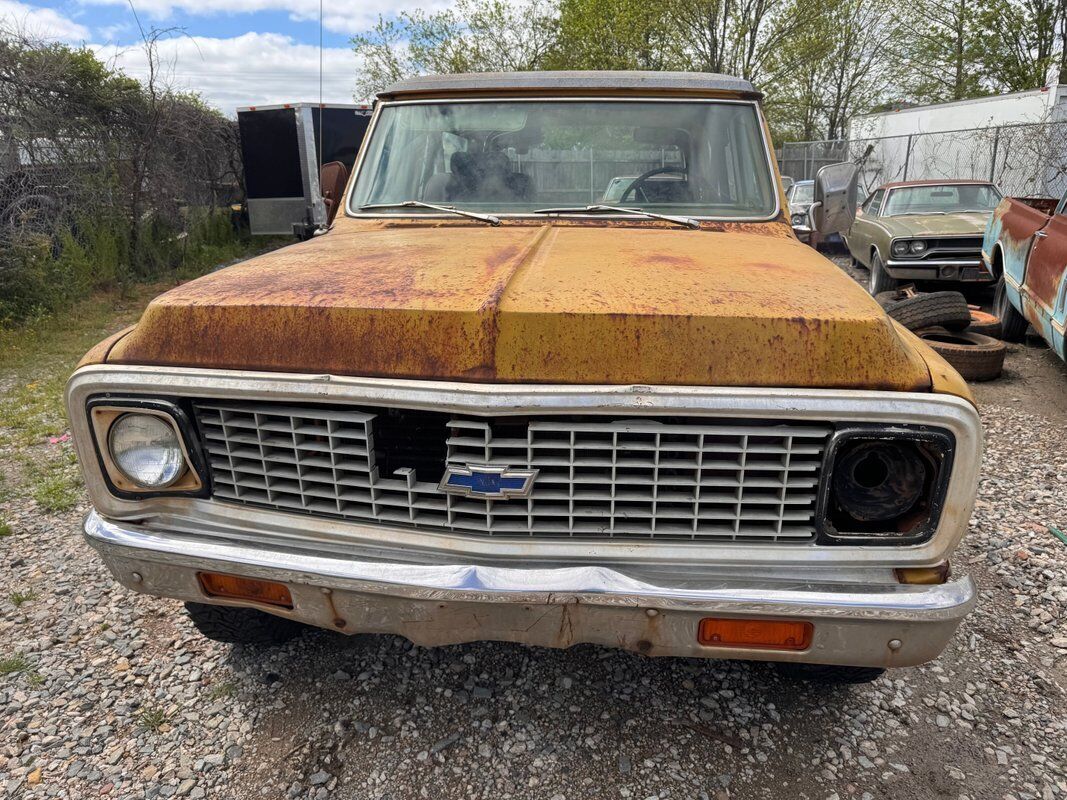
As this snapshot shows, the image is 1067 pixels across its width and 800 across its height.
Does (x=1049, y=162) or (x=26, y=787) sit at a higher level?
(x=1049, y=162)

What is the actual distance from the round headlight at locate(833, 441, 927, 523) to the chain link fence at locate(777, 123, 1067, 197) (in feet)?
36.6

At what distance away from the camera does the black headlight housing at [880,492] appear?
1.85m

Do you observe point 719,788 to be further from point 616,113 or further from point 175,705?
point 616,113

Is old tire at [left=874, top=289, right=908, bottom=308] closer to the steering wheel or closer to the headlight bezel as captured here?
the steering wheel

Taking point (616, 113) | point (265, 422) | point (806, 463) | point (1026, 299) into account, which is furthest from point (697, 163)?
point (1026, 299)

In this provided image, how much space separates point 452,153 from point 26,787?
2.76 metres

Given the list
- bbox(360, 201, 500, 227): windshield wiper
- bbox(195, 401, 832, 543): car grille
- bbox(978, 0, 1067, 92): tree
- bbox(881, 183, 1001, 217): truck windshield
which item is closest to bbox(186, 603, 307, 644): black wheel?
bbox(195, 401, 832, 543): car grille

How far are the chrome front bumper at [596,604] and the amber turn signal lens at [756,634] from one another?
0.07 ft

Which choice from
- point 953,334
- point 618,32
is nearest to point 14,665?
point 953,334

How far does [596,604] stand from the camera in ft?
6.10

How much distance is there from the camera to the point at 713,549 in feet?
6.36

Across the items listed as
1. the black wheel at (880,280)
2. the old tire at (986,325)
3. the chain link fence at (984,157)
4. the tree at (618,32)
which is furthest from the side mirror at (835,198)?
the tree at (618,32)

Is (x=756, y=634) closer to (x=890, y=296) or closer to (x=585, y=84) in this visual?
(x=585, y=84)

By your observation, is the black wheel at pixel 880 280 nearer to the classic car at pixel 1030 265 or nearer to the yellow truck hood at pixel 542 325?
the classic car at pixel 1030 265
